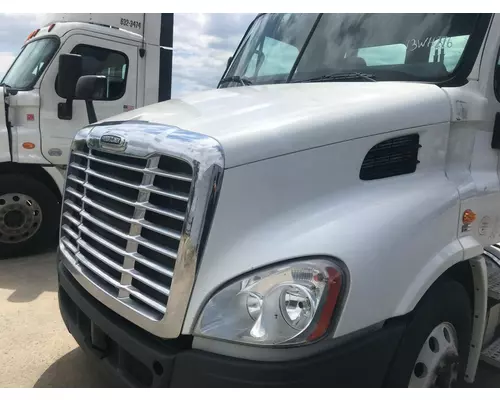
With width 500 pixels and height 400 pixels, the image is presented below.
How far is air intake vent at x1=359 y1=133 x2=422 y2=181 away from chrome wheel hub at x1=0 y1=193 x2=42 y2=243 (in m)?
4.70

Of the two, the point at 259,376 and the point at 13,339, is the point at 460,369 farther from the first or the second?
the point at 13,339

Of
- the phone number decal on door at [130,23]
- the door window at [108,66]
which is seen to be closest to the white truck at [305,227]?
the door window at [108,66]

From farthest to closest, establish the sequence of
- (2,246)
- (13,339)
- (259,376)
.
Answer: (2,246) → (13,339) → (259,376)

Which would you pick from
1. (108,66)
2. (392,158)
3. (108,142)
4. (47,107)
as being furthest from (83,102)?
(392,158)

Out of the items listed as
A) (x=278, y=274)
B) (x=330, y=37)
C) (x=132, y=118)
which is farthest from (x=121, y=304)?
(x=330, y=37)

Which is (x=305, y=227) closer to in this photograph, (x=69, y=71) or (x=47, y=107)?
(x=69, y=71)

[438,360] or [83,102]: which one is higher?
[83,102]

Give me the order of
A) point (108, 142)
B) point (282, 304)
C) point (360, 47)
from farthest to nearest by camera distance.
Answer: point (360, 47) → point (108, 142) → point (282, 304)

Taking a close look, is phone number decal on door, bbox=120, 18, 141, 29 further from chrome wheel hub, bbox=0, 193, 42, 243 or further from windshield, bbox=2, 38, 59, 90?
chrome wheel hub, bbox=0, 193, 42, 243

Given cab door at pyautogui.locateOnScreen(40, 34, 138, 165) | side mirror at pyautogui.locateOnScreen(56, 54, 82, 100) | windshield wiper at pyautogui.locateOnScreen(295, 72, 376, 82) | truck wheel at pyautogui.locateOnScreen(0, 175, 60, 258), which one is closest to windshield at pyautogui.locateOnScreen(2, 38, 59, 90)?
cab door at pyautogui.locateOnScreen(40, 34, 138, 165)

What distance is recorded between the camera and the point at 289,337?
6.29ft

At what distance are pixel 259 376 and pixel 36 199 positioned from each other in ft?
15.5

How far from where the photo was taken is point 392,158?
234cm

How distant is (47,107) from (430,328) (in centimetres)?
511
